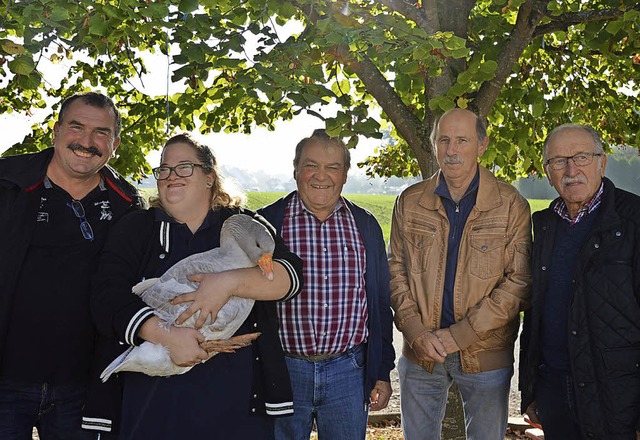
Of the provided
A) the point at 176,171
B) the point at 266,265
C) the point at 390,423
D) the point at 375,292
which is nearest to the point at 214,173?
the point at 176,171

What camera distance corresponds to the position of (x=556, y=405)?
345 cm

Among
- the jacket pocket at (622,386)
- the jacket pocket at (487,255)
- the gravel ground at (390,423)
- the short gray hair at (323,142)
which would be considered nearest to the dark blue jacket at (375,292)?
the short gray hair at (323,142)

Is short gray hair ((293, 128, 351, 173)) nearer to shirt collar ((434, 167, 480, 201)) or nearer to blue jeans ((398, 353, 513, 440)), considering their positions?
shirt collar ((434, 167, 480, 201))

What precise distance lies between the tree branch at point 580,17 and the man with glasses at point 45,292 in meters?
3.44

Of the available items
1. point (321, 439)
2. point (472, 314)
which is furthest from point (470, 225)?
point (321, 439)

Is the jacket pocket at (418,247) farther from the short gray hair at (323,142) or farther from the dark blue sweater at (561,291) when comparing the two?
the dark blue sweater at (561,291)

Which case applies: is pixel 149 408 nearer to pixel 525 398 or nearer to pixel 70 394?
pixel 70 394

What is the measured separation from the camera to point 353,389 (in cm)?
362

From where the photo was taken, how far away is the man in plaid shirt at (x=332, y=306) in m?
3.58

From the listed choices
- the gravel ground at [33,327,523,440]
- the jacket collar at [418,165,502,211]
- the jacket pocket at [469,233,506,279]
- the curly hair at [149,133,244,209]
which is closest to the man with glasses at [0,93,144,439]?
the curly hair at [149,133,244,209]

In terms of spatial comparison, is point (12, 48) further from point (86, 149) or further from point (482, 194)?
point (482, 194)

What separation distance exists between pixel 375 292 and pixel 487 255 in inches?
27.3

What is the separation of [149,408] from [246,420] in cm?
45

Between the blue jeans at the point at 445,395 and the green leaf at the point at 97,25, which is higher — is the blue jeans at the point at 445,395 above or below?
below
